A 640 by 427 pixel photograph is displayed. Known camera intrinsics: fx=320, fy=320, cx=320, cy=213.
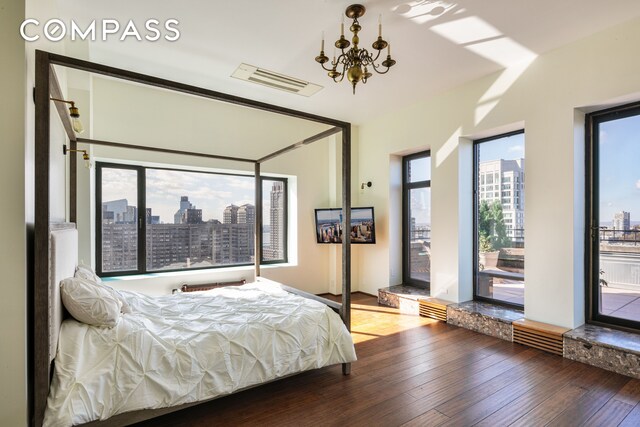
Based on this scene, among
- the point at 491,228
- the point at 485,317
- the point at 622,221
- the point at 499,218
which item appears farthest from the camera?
the point at 491,228

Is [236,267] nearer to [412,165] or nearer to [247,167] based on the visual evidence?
[247,167]

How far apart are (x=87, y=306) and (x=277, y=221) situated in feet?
12.0

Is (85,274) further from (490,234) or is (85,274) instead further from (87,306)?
(490,234)

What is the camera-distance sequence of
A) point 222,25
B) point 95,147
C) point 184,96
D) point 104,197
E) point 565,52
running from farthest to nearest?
1. point 184,96
2. point 104,197
3. point 95,147
4. point 565,52
5. point 222,25

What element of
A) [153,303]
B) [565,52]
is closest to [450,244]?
[565,52]

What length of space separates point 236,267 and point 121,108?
263cm

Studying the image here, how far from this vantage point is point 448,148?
14.2 ft

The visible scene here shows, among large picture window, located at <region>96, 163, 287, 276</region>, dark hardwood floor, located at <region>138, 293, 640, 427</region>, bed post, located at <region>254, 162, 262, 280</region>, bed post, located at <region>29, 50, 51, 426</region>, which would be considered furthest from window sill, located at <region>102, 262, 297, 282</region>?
bed post, located at <region>29, 50, 51, 426</region>

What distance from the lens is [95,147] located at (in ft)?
12.6

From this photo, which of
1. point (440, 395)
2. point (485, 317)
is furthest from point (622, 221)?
point (440, 395)

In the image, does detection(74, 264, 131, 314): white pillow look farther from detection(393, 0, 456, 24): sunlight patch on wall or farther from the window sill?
detection(393, 0, 456, 24): sunlight patch on wall

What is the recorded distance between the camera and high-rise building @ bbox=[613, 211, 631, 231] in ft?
→ 10.0

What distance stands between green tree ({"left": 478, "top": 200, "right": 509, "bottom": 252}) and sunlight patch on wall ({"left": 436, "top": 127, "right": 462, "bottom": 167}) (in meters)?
0.79

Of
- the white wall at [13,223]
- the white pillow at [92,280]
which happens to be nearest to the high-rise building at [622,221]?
the white pillow at [92,280]
